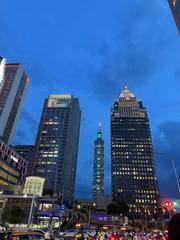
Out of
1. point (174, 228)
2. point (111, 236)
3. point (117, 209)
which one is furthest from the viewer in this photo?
point (117, 209)

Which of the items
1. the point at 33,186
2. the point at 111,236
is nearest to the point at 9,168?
the point at 33,186

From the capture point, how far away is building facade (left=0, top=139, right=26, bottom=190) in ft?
304

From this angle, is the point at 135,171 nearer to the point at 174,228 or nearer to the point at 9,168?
the point at 9,168

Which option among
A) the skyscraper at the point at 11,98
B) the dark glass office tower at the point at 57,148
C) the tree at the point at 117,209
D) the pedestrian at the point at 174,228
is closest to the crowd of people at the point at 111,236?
the pedestrian at the point at 174,228

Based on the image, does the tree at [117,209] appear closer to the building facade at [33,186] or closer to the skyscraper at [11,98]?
the building facade at [33,186]

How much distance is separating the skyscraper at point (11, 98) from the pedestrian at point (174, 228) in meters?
156

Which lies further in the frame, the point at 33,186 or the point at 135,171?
the point at 135,171

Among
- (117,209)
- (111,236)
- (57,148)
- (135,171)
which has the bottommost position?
(111,236)

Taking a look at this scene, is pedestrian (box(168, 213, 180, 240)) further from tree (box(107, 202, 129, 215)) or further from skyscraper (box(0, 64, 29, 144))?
skyscraper (box(0, 64, 29, 144))

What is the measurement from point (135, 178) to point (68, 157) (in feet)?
185

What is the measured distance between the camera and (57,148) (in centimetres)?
17438

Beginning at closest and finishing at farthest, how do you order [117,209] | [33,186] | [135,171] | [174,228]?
[174,228], [33,186], [117,209], [135,171]

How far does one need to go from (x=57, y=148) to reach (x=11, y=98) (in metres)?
53.3

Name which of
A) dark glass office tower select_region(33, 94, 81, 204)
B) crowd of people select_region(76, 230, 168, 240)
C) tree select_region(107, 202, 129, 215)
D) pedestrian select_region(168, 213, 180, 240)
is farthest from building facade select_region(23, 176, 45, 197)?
pedestrian select_region(168, 213, 180, 240)
